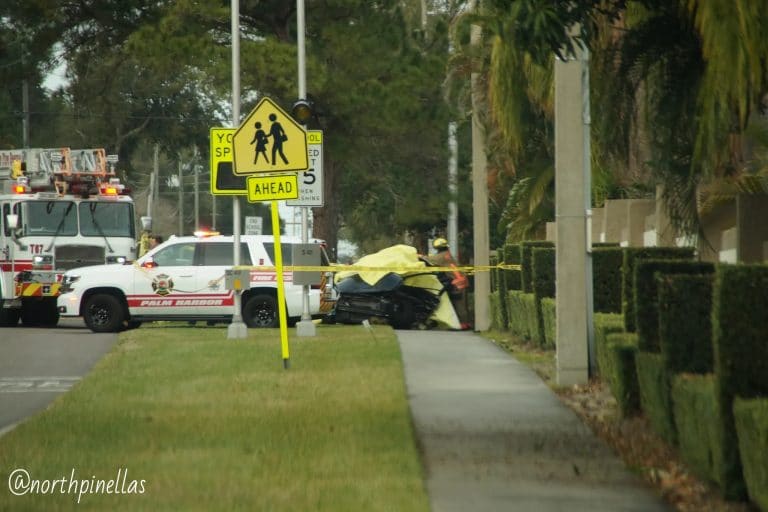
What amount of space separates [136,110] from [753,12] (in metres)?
48.4

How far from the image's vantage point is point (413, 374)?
17344 mm

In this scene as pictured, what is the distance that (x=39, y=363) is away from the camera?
20.6m

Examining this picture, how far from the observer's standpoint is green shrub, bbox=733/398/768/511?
26.2ft

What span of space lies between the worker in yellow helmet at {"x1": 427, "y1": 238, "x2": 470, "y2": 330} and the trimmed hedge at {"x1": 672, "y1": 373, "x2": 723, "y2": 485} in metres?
18.8

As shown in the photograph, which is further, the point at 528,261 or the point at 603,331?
the point at 528,261

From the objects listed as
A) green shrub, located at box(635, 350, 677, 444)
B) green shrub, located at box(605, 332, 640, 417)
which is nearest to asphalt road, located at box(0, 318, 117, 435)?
green shrub, located at box(605, 332, 640, 417)

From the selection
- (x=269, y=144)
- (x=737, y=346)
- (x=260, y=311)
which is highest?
(x=269, y=144)

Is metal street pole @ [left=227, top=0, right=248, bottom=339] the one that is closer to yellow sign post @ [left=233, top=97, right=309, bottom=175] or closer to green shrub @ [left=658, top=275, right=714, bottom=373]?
yellow sign post @ [left=233, top=97, right=309, bottom=175]

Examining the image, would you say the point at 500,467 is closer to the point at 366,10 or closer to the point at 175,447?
the point at 175,447

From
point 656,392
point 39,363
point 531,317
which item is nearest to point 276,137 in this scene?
point 39,363

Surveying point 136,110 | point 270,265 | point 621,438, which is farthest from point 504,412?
point 136,110

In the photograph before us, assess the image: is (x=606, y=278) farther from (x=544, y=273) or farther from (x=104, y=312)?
(x=104, y=312)

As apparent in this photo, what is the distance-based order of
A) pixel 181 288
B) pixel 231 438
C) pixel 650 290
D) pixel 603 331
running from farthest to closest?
pixel 181 288 < pixel 603 331 < pixel 650 290 < pixel 231 438

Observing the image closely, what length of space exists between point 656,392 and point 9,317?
21318 millimetres
